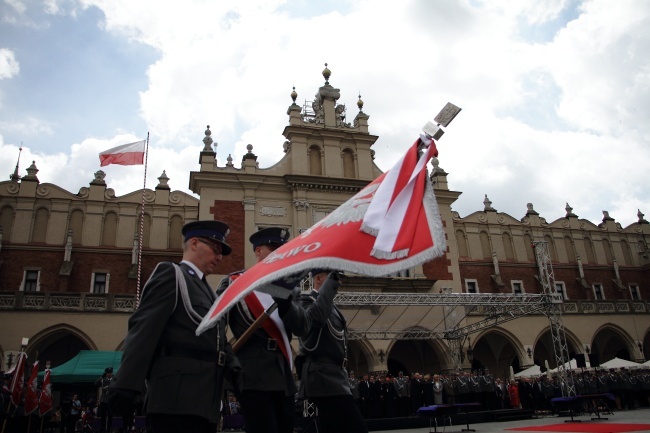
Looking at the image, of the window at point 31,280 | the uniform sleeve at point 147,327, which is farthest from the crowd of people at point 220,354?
the window at point 31,280

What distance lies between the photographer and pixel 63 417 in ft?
53.8

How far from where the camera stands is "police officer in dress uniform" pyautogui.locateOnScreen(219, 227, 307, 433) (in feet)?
12.4

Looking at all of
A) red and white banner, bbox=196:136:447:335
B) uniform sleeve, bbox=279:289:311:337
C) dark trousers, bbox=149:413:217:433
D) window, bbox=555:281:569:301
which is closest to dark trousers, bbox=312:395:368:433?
uniform sleeve, bbox=279:289:311:337

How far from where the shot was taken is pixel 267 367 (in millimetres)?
3920

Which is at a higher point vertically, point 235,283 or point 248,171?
point 248,171

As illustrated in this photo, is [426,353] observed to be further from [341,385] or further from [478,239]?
[341,385]

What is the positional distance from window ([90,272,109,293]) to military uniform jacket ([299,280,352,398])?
2106 cm

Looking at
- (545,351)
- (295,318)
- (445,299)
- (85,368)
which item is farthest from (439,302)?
(295,318)

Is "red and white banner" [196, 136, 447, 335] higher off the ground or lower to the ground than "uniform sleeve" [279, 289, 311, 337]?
higher

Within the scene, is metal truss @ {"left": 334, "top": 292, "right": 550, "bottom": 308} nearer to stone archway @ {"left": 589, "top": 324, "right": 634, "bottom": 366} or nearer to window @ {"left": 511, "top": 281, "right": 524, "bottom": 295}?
window @ {"left": 511, "top": 281, "right": 524, "bottom": 295}

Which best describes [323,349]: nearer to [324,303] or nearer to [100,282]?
[324,303]

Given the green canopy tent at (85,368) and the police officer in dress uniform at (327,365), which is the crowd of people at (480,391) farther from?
the police officer in dress uniform at (327,365)

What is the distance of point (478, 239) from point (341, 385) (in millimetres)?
26200

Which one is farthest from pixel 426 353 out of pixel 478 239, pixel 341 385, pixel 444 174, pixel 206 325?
pixel 206 325
